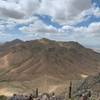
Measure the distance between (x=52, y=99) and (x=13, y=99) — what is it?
1486 cm

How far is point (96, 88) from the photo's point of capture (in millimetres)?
137125

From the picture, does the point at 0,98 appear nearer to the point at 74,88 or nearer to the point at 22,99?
the point at 22,99

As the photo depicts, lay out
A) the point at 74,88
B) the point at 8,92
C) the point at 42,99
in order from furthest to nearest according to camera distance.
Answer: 1. the point at 8,92
2. the point at 74,88
3. the point at 42,99

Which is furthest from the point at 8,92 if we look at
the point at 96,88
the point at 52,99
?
the point at 52,99

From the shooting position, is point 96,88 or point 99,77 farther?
point 99,77

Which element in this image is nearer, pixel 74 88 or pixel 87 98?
pixel 87 98

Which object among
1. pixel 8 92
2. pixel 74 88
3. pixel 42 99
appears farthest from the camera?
pixel 8 92

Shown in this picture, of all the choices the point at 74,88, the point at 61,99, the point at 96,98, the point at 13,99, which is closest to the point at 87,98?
the point at 96,98

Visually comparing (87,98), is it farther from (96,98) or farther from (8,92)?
(8,92)

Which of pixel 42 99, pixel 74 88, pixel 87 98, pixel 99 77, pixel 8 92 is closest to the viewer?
pixel 87 98

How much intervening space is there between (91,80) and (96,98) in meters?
66.4

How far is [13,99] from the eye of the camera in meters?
113

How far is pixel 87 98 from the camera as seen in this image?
8756 centimetres

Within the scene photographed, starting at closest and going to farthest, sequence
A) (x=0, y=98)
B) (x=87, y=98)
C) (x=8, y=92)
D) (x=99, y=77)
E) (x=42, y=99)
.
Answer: (x=87, y=98) < (x=42, y=99) < (x=0, y=98) < (x=99, y=77) < (x=8, y=92)
